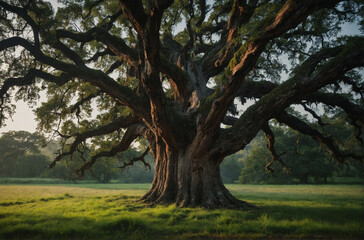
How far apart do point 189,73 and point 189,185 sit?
19.2 feet

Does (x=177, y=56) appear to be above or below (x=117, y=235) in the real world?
above

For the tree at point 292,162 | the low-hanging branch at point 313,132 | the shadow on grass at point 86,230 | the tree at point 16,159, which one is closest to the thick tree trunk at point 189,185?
the shadow on grass at point 86,230

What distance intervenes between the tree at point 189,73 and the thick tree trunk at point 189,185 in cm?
4

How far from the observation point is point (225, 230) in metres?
4.66

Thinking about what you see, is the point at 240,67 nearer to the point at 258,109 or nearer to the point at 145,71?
the point at 258,109

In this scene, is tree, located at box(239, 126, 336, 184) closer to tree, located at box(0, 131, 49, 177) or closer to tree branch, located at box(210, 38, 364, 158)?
tree branch, located at box(210, 38, 364, 158)

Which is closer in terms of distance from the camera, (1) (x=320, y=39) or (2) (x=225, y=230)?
(2) (x=225, y=230)

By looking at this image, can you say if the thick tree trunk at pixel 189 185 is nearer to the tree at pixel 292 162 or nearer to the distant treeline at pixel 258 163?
the distant treeline at pixel 258 163

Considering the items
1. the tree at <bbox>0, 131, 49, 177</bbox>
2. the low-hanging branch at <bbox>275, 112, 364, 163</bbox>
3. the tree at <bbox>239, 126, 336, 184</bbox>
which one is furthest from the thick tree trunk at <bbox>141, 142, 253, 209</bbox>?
the tree at <bbox>0, 131, 49, 177</bbox>

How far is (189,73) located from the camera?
11.0 meters

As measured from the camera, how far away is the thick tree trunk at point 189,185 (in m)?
8.14

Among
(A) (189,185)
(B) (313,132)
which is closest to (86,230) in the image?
(A) (189,185)

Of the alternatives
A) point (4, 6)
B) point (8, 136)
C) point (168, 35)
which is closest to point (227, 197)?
point (168, 35)

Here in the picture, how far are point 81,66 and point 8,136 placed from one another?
5503 cm
